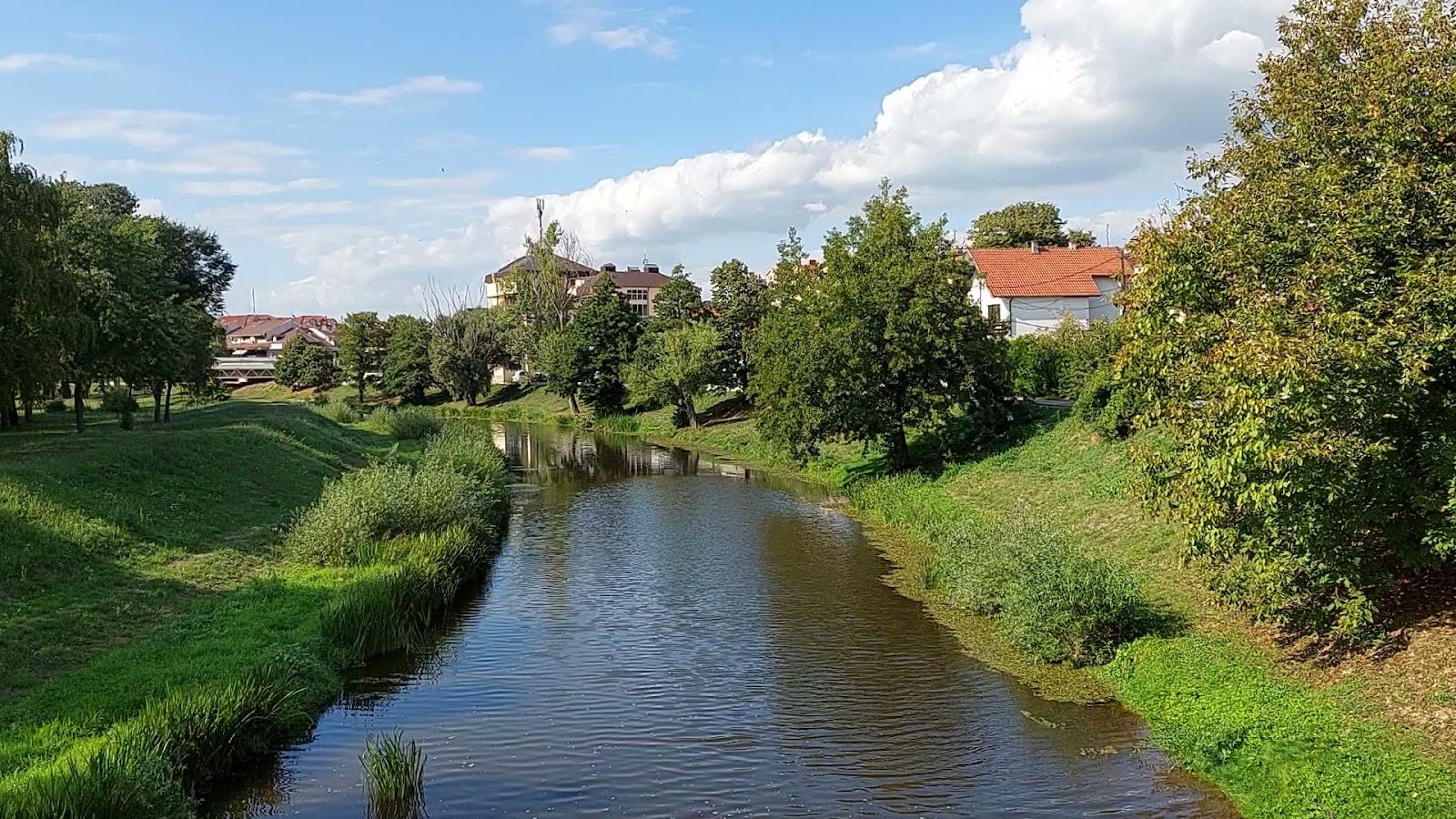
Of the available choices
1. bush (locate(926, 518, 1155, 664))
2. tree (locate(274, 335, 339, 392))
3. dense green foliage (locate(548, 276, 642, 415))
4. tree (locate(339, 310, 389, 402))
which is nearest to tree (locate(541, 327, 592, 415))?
dense green foliage (locate(548, 276, 642, 415))

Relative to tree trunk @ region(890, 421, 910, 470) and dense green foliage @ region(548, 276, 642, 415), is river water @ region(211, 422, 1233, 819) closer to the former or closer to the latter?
tree trunk @ region(890, 421, 910, 470)

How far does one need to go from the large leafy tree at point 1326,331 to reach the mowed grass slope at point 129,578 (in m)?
15.7

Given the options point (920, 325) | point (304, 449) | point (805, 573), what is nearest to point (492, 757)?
point (805, 573)

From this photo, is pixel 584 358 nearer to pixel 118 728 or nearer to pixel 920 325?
pixel 920 325

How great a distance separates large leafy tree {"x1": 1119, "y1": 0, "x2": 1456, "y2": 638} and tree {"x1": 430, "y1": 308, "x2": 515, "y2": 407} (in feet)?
262

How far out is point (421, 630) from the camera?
21766 millimetres

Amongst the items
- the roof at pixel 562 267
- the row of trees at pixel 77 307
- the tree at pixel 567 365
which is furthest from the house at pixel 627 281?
the row of trees at pixel 77 307

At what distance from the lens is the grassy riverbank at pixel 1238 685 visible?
40.7 feet

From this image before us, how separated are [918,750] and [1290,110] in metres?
12.0

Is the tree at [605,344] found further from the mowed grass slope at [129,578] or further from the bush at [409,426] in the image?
the mowed grass slope at [129,578]

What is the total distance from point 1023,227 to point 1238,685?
78.9 meters

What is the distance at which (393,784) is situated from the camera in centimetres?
1355

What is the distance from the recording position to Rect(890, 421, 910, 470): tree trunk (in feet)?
134

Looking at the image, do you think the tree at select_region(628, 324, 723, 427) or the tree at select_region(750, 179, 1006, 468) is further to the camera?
the tree at select_region(628, 324, 723, 427)
